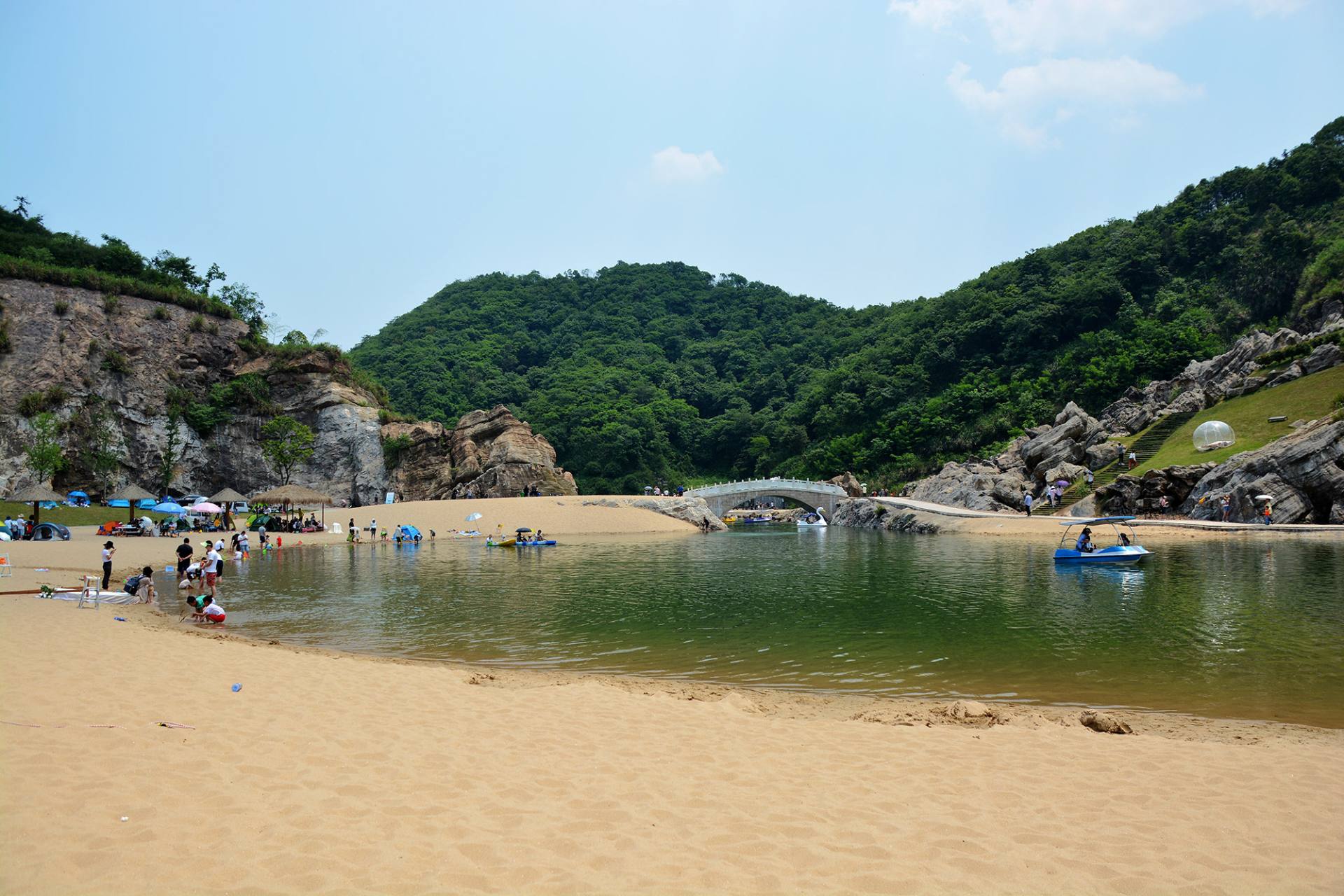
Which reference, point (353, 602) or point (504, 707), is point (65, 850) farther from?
point (353, 602)

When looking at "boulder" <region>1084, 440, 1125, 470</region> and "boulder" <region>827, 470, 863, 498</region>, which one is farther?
"boulder" <region>827, 470, 863, 498</region>

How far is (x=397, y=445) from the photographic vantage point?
2233 inches

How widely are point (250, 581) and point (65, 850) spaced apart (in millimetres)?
20962

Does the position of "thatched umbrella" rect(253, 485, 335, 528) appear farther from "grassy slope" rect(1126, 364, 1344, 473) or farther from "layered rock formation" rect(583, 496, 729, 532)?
"grassy slope" rect(1126, 364, 1344, 473)

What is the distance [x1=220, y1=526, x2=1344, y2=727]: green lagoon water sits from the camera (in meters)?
10.7

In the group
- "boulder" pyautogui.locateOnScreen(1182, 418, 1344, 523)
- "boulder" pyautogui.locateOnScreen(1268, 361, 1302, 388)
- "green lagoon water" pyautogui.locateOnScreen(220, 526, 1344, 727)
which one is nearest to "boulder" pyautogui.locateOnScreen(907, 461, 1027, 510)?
"boulder" pyautogui.locateOnScreen(1182, 418, 1344, 523)

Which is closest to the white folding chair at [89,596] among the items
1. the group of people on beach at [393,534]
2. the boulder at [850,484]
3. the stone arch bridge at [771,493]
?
the group of people on beach at [393,534]

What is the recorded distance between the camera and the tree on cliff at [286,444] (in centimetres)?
5328

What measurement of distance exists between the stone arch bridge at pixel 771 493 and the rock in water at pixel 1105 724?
162 feet

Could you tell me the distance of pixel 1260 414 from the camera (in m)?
39.8

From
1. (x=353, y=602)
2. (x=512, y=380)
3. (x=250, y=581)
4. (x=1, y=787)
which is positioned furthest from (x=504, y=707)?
(x=512, y=380)

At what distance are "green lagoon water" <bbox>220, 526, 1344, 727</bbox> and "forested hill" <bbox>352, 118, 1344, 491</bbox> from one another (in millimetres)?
45085

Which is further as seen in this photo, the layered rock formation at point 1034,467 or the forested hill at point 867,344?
the forested hill at point 867,344

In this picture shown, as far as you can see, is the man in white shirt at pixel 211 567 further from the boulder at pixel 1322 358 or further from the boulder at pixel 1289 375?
the boulder at pixel 1322 358
